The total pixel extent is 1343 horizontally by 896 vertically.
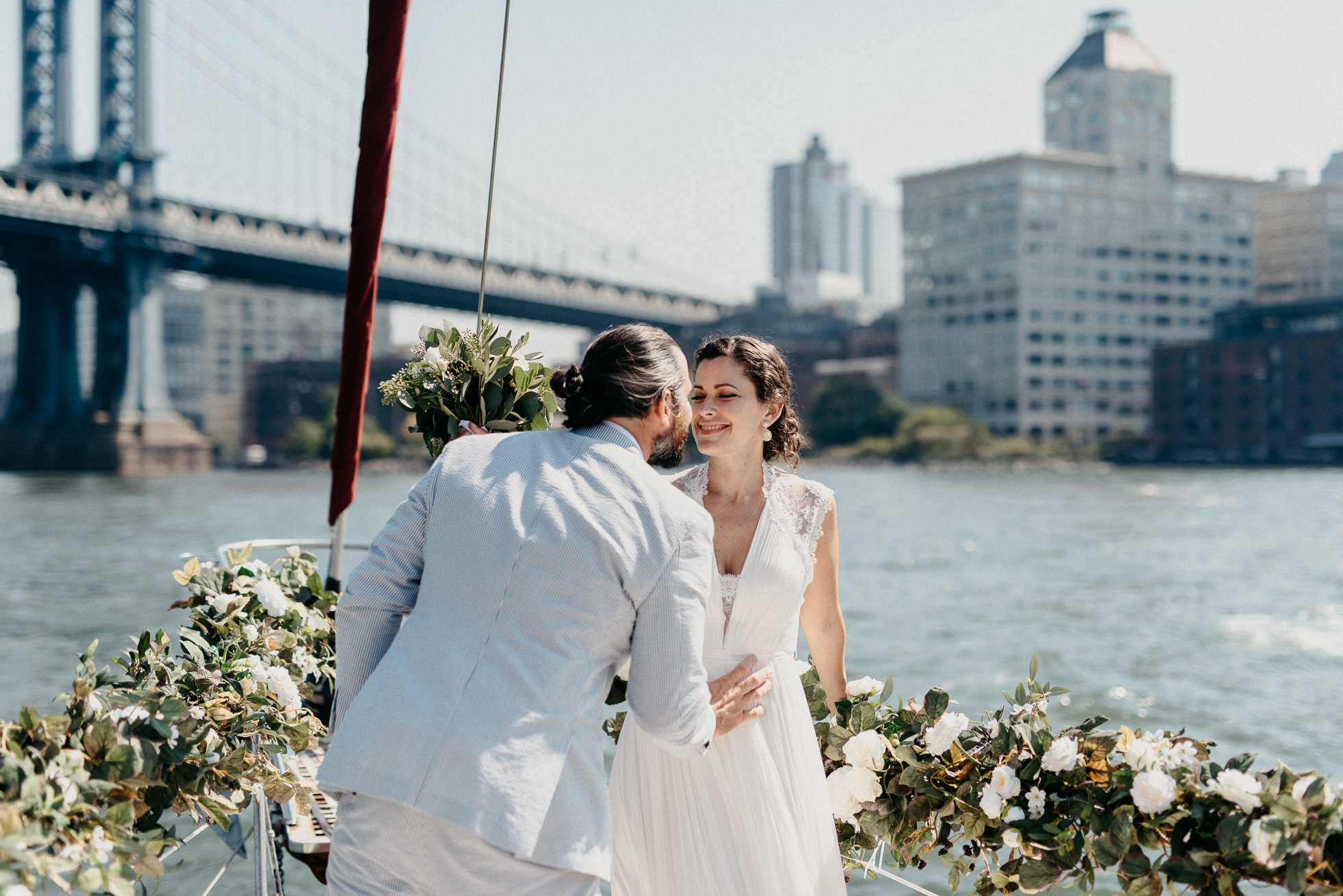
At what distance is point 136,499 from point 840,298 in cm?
8680

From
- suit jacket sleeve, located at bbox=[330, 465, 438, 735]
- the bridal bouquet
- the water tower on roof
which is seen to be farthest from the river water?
the water tower on roof

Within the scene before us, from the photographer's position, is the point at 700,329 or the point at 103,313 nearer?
the point at 103,313

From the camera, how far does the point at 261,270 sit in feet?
129

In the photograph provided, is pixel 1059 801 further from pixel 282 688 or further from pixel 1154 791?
pixel 282 688

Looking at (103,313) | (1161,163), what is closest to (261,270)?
(103,313)

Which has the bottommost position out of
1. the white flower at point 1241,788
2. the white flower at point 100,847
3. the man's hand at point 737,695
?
the white flower at point 100,847

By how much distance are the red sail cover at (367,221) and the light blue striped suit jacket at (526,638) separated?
4.07 ft

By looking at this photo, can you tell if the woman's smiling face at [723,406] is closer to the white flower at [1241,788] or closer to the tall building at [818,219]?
the white flower at [1241,788]

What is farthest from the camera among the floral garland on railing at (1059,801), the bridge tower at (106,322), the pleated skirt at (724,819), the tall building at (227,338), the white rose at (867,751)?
the tall building at (227,338)

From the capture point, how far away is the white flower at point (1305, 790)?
1.79m

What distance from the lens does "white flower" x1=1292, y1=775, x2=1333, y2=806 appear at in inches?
70.6

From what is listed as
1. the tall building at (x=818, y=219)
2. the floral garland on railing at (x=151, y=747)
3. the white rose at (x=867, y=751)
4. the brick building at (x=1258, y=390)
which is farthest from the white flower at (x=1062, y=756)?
the tall building at (x=818, y=219)

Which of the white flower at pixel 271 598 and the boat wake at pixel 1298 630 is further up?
the white flower at pixel 271 598

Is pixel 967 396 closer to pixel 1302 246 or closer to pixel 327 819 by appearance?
pixel 1302 246
